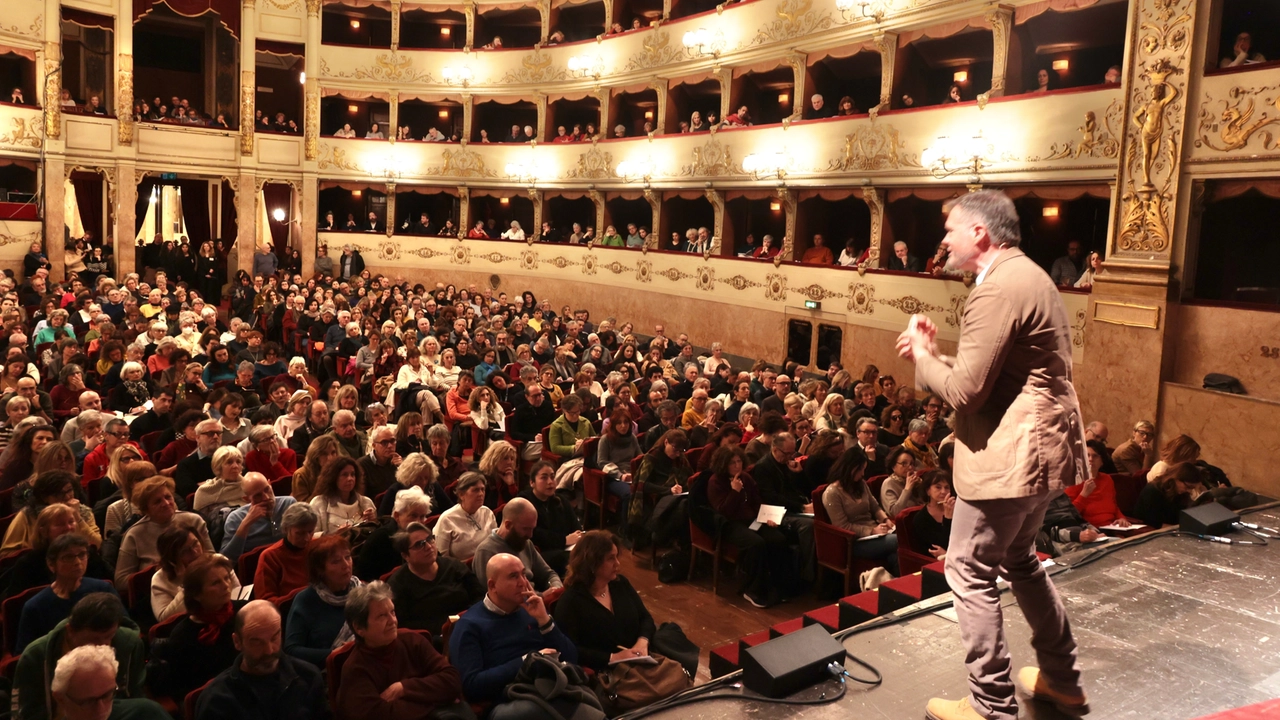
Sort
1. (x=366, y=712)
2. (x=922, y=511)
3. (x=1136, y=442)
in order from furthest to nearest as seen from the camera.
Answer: (x=1136, y=442) → (x=922, y=511) → (x=366, y=712)

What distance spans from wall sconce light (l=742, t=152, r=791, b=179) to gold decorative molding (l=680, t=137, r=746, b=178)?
0.31 meters

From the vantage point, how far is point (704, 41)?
15336mm

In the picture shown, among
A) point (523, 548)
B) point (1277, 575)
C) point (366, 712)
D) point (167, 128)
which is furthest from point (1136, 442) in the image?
point (167, 128)

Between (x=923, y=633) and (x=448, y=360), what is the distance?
261 inches

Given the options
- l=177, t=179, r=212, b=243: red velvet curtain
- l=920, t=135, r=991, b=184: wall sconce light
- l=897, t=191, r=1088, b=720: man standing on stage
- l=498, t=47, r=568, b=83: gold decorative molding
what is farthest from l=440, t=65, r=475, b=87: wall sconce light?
l=897, t=191, r=1088, b=720: man standing on stage

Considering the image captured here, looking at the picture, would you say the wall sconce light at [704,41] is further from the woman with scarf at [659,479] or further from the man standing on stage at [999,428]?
the man standing on stage at [999,428]

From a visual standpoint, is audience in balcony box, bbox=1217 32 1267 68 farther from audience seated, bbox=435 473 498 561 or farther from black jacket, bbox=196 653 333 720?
black jacket, bbox=196 653 333 720

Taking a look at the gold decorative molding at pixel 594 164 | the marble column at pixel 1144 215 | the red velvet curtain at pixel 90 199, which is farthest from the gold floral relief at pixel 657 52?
the red velvet curtain at pixel 90 199

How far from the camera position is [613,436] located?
22.6ft

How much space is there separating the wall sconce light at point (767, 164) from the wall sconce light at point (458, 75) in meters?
8.72

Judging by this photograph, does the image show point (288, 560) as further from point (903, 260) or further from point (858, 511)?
point (903, 260)

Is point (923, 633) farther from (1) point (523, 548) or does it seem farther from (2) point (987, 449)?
(1) point (523, 548)

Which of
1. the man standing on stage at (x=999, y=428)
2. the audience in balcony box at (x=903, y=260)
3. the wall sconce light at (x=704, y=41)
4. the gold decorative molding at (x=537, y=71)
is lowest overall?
the man standing on stage at (x=999, y=428)

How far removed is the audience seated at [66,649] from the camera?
3039 mm
